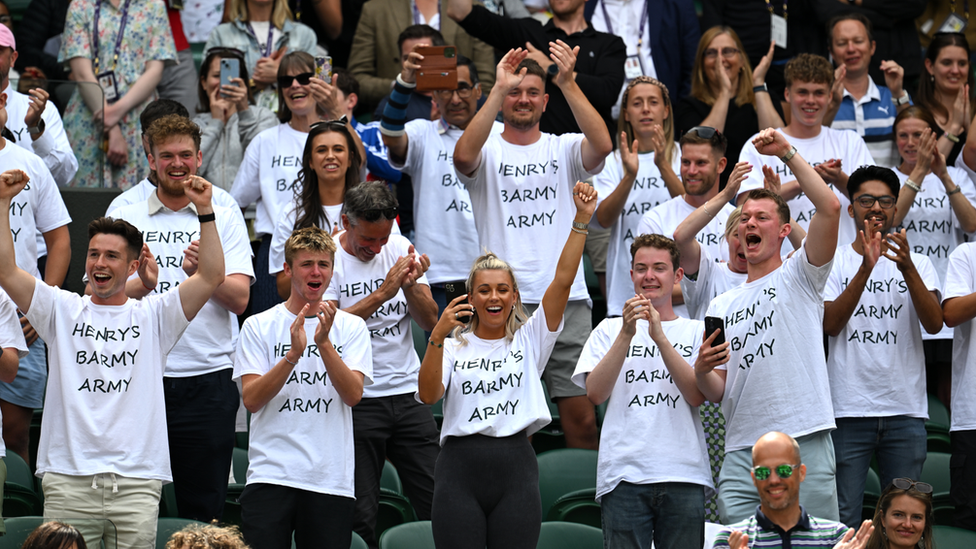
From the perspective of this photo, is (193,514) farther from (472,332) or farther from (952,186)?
(952,186)

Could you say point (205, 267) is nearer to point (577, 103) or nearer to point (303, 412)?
point (303, 412)

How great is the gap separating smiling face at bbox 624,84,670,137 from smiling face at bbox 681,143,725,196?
0.55 metres

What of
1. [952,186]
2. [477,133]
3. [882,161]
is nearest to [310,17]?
[477,133]

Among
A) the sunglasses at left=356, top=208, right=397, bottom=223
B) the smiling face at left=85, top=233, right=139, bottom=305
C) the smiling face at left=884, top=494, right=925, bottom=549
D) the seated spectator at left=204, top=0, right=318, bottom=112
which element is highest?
the seated spectator at left=204, top=0, right=318, bottom=112

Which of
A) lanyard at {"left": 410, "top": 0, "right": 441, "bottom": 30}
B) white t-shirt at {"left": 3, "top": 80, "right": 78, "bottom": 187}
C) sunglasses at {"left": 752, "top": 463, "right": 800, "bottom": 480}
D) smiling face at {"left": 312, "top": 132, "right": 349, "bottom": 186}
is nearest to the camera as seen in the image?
sunglasses at {"left": 752, "top": 463, "right": 800, "bottom": 480}

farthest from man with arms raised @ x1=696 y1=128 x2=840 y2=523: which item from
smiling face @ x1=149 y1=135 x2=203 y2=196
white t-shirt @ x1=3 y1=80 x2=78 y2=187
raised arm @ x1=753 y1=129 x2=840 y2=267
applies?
white t-shirt @ x1=3 y1=80 x2=78 y2=187

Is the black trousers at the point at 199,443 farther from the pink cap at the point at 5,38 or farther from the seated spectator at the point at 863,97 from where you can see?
the seated spectator at the point at 863,97

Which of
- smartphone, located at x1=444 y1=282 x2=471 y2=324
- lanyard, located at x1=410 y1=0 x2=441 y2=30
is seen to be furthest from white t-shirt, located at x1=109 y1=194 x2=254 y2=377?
lanyard, located at x1=410 y1=0 x2=441 y2=30

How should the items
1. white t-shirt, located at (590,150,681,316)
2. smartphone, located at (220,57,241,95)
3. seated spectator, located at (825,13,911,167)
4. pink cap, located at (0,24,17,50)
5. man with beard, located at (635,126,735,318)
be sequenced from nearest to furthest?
1. pink cap, located at (0,24,17,50)
2. man with beard, located at (635,126,735,318)
3. white t-shirt, located at (590,150,681,316)
4. smartphone, located at (220,57,241,95)
5. seated spectator, located at (825,13,911,167)

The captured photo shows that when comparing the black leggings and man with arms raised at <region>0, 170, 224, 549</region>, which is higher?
man with arms raised at <region>0, 170, 224, 549</region>

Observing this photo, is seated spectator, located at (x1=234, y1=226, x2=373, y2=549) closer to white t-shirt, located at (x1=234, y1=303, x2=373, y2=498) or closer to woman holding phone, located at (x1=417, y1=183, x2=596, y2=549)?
white t-shirt, located at (x1=234, y1=303, x2=373, y2=498)

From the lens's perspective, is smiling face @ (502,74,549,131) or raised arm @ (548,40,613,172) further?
smiling face @ (502,74,549,131)

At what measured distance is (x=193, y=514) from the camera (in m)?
5.25

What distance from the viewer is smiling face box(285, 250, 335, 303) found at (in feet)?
16.2
